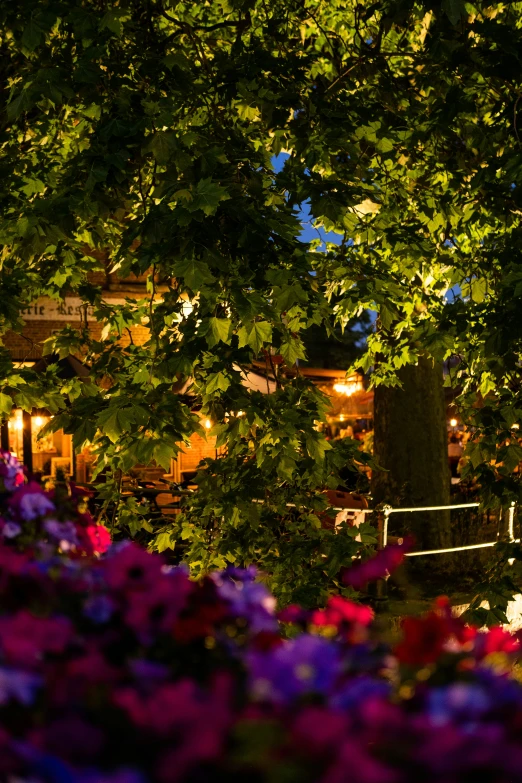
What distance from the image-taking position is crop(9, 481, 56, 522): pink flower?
2035 millimetres

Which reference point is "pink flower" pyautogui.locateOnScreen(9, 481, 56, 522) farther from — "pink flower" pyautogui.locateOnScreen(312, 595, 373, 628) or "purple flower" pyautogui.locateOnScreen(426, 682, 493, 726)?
"purple flower" pyautogui.locateOnScreen(426, 682, 493, 726)

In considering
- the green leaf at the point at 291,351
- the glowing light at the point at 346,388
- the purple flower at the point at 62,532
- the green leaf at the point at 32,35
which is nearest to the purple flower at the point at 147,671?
the purple flower at the point at 62,532

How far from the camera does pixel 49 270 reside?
5.66 meters

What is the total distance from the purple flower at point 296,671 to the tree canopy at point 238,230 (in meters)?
2.80

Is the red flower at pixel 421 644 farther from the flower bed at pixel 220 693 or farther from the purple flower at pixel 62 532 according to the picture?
the purple flower at pixel 62 532

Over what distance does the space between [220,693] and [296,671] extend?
115 millimetres

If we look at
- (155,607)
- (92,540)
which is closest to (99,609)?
(155,607)

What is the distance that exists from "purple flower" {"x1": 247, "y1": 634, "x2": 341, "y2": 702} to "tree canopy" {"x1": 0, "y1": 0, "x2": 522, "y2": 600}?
9.19ft

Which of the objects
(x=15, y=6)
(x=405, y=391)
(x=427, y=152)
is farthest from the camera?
(x=405, y=391)

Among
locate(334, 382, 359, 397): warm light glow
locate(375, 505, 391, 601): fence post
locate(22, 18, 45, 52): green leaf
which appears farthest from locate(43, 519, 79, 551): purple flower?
locate(334, 382, 359, 397): warm light glow

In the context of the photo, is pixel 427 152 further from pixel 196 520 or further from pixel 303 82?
pixel 196 520

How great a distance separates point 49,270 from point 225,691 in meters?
4.95

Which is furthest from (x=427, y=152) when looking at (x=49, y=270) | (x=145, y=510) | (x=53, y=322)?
(x=53, y=322)

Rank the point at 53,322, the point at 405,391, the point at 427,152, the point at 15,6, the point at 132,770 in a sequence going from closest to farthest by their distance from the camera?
the point at 132,770 → the point at 15,6 → the point at 427,152 → the point at 405,391 → the point at 53,322
